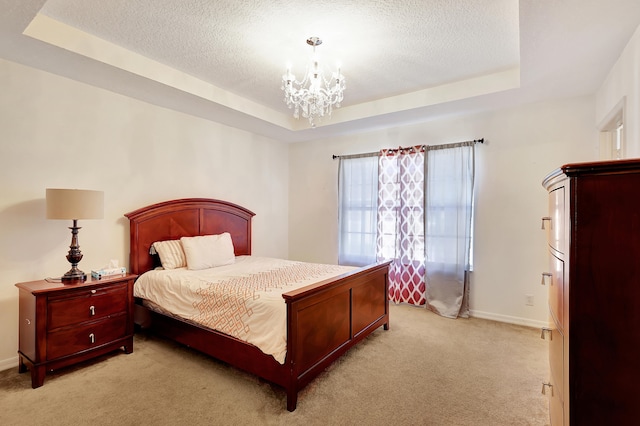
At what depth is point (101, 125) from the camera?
305 cm

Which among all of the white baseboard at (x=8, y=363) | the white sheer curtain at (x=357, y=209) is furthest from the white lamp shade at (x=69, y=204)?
the white sheer curtain at (x=357, y=209)

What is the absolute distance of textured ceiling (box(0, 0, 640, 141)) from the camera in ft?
6.77

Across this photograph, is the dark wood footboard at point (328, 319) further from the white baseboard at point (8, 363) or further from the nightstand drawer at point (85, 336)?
the white baseboard at point (8, 363)

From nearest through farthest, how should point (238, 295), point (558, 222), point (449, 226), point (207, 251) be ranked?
point (558, 222)
point (238, 295)
point (207, 251)
point (449, 226)

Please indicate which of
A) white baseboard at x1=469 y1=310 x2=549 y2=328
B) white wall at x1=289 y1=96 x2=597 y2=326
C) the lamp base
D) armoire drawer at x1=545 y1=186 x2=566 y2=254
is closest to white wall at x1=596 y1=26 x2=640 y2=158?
white wall at x1=289 y1=96 x2=597 y2=326

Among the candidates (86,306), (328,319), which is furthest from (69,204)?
(328,319)

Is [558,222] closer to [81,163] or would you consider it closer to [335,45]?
[335,45]

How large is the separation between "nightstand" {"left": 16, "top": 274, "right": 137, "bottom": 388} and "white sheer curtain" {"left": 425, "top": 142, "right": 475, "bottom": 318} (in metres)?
3.39

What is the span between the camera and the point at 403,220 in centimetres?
421

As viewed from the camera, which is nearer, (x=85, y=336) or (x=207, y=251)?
(x=85, y=336)

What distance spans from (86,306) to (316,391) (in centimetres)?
198

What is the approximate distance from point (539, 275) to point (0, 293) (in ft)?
16.7

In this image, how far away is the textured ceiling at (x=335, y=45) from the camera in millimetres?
2062

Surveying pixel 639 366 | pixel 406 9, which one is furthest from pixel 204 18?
pixel 639 366
